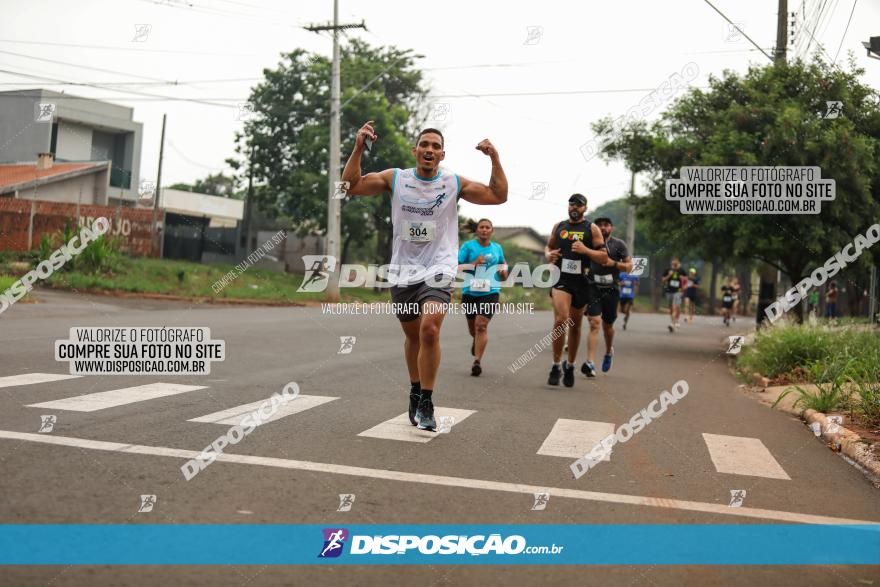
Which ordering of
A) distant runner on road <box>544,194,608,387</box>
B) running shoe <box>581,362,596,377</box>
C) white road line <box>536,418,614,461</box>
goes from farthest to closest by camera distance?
running shoe <box>581,362,596,377</box> < distant runner on road <box>544,194,608,387</box> < white road line <box>536,418,614,461</box>

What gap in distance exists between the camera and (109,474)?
486 cm

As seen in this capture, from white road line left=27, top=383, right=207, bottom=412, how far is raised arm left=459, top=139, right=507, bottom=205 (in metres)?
3.30

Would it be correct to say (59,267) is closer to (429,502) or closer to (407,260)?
(407,260)

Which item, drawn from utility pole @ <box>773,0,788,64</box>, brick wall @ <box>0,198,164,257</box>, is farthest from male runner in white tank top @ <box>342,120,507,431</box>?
brick wall @ <box>0,198,164,257</box>

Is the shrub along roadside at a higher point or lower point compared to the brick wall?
lower

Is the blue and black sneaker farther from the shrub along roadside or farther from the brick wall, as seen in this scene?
the brick wall

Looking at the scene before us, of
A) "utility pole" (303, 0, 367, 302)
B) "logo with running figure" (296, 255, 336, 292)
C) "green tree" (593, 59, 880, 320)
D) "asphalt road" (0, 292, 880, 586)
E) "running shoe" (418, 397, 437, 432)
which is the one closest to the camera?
"asphalt road" (0, 292, 880, 586)

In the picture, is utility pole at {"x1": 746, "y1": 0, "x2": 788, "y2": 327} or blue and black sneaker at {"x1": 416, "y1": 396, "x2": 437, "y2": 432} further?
utility pole at {"x1": 746, "y1": 0, "x2": 788, "y2": 327}

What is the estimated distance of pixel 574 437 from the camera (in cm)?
704

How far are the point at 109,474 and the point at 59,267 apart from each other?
75.3ft

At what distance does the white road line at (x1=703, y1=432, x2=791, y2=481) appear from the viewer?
6113 millimetres

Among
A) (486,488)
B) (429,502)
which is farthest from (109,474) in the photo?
(486,488)

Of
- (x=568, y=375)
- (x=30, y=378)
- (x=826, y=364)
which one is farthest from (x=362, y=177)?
(x=826, y=364)

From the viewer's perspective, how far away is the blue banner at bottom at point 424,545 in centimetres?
367
